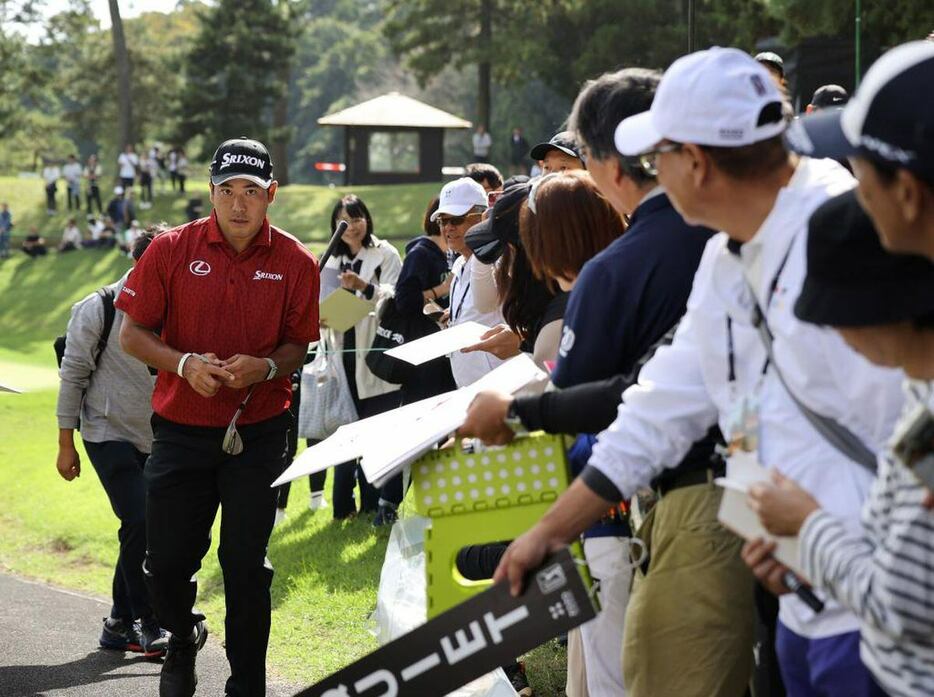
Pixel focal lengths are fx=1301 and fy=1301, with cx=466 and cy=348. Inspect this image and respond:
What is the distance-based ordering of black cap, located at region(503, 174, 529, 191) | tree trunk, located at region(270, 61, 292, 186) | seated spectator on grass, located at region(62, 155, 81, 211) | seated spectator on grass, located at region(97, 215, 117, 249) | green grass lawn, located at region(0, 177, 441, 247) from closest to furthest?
black cap, located at region(503, 174, 529, 191) → green grass lawn, located at region(0, 177, 441, 247) → seated spectator on grass, located at region(97, 215, 117, 249) → seated spectator on grass, located at region(62, 155, 81, 211) → tree trunk, located at region(270, 61, 292, 186)

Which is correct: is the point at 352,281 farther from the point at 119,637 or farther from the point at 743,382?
the point at 743,382

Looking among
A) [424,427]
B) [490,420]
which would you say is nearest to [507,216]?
[424,427]

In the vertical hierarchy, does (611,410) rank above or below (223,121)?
above

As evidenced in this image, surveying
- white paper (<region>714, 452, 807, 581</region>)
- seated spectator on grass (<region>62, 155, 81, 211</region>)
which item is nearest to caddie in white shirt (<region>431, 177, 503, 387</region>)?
white paper (<region>714, 452, 807, 581</region>)

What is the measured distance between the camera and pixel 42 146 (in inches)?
2616

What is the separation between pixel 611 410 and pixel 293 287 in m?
2.59

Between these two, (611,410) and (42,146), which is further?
(42,146)

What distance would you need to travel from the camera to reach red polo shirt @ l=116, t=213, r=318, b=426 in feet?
18.2

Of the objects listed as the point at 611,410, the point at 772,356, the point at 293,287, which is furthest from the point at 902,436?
the point at 293,287

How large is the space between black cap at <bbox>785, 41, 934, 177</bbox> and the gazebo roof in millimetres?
42175

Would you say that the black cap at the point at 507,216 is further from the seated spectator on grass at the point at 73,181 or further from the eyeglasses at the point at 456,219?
the seated spectator on grass at the point at 73,181

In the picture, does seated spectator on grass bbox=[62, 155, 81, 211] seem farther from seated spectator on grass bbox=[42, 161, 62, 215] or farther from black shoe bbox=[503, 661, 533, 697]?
black shoe bbox=[503, 661, 533, 697]

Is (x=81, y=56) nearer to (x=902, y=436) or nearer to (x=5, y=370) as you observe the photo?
(x=5, y=370)

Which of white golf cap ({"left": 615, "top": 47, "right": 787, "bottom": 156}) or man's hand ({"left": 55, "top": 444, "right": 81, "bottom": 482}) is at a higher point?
white golf cap ({"left": 615, "top": 47, "right": 787, "bottom": 156})
